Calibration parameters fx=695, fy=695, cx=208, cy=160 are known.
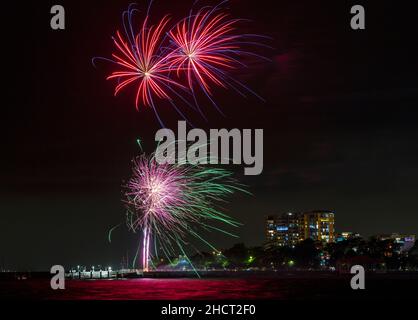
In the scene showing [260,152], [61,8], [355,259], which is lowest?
[355,259]
